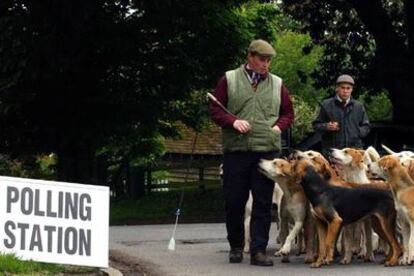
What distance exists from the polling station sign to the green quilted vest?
71.6 inches

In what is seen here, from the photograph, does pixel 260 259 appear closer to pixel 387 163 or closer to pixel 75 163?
pixel 387 163

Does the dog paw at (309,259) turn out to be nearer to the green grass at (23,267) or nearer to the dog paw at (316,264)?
the dog paw at (316,264)

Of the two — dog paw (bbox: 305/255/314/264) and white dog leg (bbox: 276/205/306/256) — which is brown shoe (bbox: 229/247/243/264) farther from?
dog paw (bbox: 305/255/314/264)

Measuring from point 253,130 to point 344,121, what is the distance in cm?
175

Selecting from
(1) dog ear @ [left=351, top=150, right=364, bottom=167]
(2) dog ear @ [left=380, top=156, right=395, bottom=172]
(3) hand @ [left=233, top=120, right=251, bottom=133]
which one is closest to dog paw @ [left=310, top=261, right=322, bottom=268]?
(2) dog ear @ [left=380, top=156, right=395, bottom=172]

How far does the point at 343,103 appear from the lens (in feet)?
36.6

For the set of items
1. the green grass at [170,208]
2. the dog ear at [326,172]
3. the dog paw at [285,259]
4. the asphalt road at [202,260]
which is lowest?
the green grass at [170,208]

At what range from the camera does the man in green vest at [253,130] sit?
9852mm

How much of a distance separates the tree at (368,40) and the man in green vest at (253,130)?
12.6 m

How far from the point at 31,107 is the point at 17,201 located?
1209cm

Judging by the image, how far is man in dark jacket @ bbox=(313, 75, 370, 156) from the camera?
1110 cm

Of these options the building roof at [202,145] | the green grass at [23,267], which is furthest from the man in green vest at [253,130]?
the building roof at [202,145]

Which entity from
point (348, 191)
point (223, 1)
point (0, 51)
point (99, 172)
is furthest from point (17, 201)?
point (99, 172)

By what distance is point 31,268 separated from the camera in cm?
852
